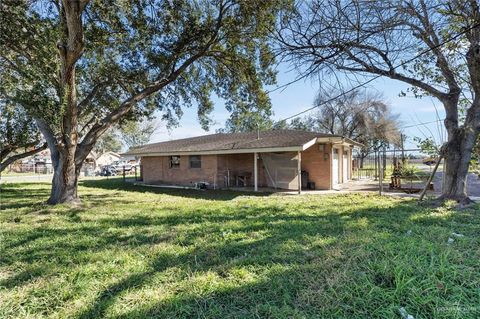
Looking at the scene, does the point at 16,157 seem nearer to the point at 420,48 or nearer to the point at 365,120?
Answer: the point at 420,48

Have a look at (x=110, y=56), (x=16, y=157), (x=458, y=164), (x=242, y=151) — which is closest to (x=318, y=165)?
(x=242, y=151)

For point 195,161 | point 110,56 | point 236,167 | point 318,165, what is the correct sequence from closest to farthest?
point 110,56 → point 318,165 → point 236,167 → point 195,161

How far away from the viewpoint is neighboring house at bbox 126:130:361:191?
41.1 ft

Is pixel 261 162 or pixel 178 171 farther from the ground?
pixel 261 162

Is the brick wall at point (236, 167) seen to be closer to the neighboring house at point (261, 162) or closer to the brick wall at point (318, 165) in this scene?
the neighboring house at point (261, 162)

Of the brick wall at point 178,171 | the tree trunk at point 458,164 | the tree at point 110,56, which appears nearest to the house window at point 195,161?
the brick wall at point 178,171

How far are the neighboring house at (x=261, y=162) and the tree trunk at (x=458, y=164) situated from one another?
15.0ft

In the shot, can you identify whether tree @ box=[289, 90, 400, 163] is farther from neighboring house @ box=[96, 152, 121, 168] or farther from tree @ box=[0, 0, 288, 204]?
neighboring house @ box=[96, 152, 121, 168]

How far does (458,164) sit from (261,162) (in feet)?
27.9

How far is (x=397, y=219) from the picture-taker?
19.7ft

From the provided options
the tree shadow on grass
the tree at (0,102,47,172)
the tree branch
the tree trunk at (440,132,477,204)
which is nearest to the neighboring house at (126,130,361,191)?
the tree trunk at (440,132,477,204)

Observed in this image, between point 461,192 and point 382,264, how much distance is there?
6560 millimetres

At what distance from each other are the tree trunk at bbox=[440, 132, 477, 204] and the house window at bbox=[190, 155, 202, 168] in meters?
10.9

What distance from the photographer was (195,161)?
1552cm
